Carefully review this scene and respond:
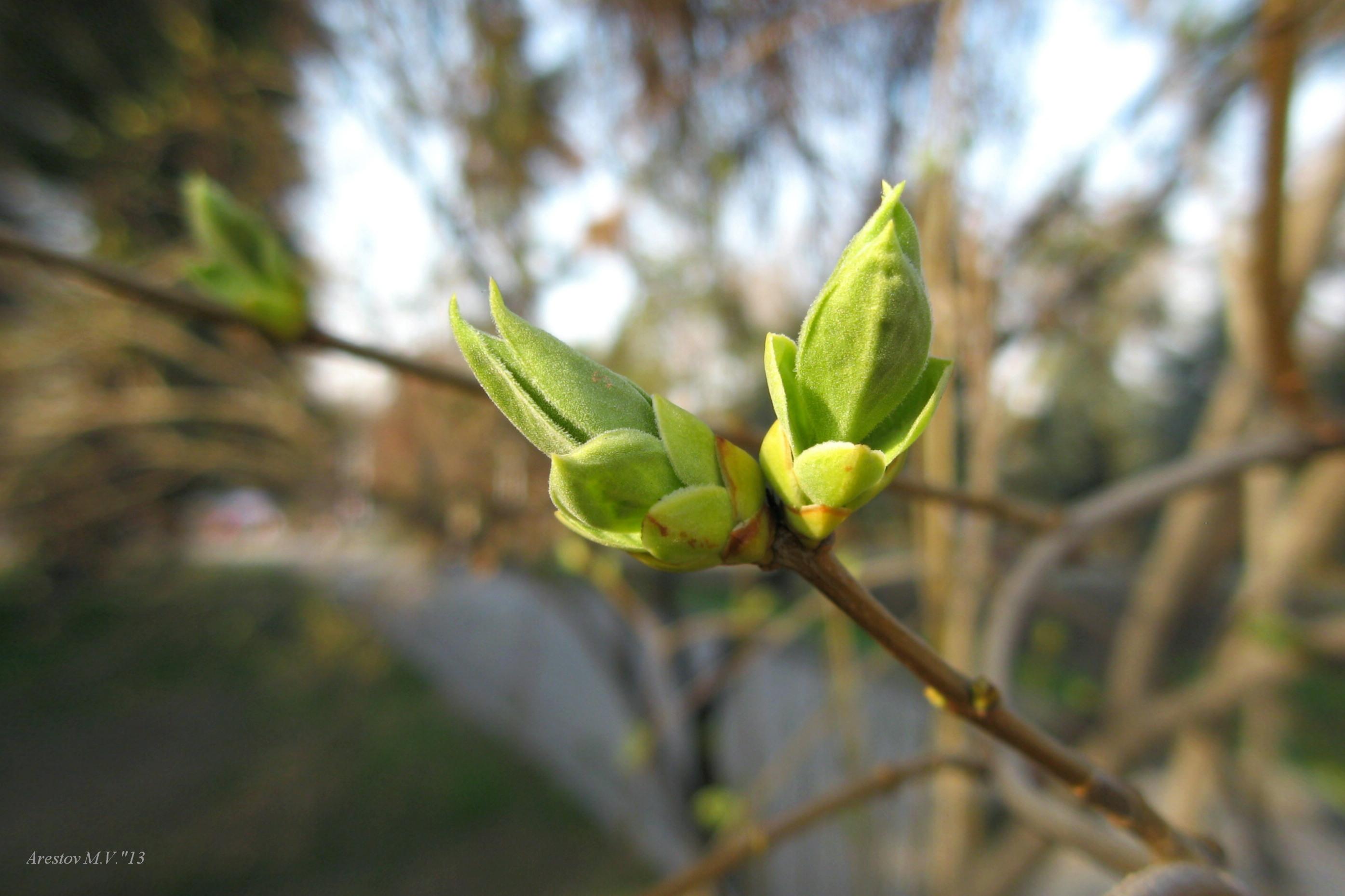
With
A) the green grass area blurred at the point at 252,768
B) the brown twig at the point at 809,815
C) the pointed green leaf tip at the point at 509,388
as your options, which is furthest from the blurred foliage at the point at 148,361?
the pointed green leaf tip at the point at 509,388

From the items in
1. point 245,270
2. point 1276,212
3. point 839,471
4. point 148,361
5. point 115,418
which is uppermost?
point 148,361

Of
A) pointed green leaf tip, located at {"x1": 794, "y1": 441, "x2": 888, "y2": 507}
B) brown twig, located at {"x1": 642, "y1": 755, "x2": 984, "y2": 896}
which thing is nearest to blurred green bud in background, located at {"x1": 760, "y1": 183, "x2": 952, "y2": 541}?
pointed green leaf tip, located at {"x1": 794, "y1": 441, "x2": 888, "y2": 507}

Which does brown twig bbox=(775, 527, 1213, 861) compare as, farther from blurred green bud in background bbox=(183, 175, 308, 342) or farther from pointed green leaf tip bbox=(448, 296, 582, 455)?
blurred green bud in background bbox=(183, 175, 308, 342)

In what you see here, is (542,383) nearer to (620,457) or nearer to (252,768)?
(620,457)

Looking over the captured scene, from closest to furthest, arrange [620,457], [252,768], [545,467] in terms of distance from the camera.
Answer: [620,457] < [545,467] < [252,768]

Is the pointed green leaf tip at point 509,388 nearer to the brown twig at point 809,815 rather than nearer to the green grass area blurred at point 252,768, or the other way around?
the brown twig at point 809,815

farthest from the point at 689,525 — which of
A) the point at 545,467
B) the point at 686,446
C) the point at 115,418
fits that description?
the point at 115,418
